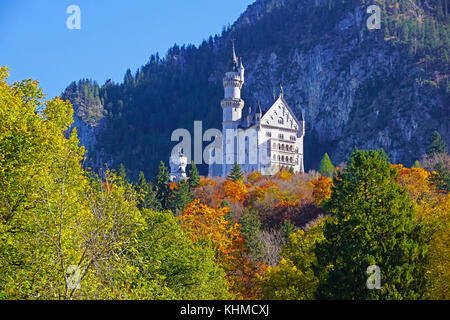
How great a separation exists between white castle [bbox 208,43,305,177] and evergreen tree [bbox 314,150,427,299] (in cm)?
8905

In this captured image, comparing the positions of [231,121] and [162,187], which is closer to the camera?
[162,187]

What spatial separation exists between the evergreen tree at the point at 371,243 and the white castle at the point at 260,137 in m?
89.0

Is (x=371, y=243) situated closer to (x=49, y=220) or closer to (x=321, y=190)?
(x=49, y=220)

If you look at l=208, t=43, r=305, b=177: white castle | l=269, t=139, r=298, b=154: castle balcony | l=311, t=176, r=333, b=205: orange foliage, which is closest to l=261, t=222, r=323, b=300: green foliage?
l=311, t=176, r=333, b=205: orange foliage

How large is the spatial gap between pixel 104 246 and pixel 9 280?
3956 mm

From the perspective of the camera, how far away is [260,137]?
416 ft

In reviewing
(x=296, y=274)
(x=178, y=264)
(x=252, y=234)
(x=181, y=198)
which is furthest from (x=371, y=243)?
(x=181, y=198)

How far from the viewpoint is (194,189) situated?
89625 mm

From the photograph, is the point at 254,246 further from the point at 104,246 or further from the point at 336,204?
the point at 104,246

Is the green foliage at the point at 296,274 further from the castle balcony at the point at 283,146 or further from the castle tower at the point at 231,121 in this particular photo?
the castle tower at the point at 231,121

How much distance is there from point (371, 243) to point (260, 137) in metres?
95.0

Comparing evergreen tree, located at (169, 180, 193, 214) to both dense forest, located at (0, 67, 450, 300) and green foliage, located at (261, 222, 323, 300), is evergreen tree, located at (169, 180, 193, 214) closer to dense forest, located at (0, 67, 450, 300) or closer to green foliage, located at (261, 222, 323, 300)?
dense forest, located at (0, 67, 450, 300)
